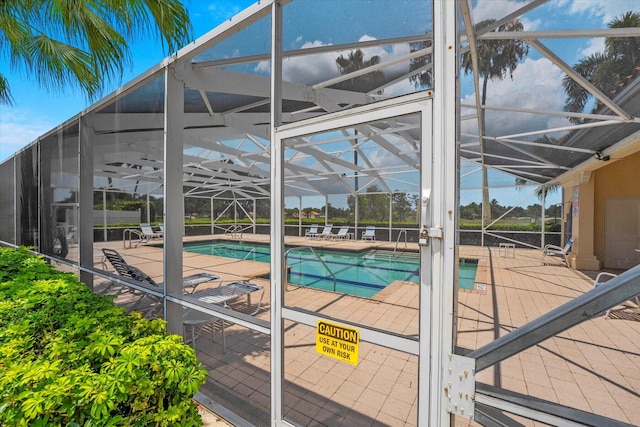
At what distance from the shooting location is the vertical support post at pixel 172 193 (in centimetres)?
264

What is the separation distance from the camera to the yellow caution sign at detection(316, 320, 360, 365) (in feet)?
4.92

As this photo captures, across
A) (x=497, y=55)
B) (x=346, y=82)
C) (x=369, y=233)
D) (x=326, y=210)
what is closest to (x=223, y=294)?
(x=346, y=82)

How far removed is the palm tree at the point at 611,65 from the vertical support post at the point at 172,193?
12.4 ft

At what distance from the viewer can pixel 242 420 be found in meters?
2.06

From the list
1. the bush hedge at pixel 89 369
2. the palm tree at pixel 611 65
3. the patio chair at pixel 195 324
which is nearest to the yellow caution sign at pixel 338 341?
the bush hedge at pixel 89 369

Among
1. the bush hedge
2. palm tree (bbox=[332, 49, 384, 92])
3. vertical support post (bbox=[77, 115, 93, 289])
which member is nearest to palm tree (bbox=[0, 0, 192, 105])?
vertical support post (bbox=[77, 115, 93, 289])

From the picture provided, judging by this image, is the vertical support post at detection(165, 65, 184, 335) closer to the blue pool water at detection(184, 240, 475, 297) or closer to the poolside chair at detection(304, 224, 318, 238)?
the blue pool water at detection(184, 240, 475, 297)

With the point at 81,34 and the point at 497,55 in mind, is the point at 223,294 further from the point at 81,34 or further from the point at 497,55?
the point at 497,55

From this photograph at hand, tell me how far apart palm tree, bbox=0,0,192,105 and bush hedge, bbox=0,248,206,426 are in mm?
2364

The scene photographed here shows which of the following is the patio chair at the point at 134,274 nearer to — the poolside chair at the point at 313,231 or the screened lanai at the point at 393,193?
the screened lanai at the point at 393,193

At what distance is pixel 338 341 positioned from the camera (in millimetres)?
1548

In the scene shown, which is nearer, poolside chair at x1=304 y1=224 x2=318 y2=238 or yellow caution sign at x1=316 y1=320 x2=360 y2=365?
yellow caution sign at x1=316 y1=320 x2=360 y2=365

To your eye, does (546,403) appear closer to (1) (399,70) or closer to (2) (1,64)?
(1) (399,70)

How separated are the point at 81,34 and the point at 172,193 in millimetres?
2517
